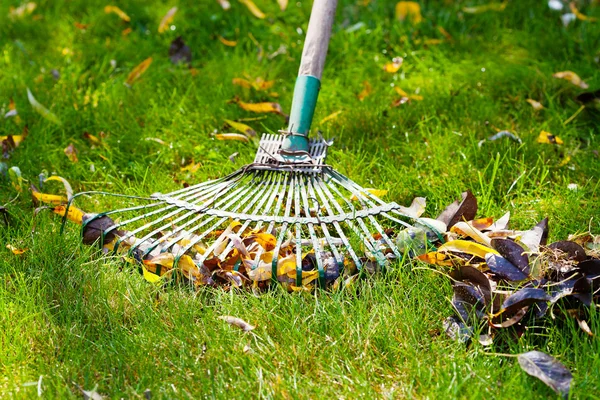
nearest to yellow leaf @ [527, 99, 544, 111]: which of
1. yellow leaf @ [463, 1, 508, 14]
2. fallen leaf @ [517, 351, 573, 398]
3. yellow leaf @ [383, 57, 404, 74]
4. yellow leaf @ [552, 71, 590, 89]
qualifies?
yellow leaf @ [552, 71, 590, 89]

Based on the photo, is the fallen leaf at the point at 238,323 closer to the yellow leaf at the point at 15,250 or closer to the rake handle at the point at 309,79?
the yellow leaf at the point at 15,250

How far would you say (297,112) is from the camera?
2.70m

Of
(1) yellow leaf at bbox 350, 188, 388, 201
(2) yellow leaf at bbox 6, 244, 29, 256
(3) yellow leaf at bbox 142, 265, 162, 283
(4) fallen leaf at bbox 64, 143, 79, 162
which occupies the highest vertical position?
(1) yellow leaf at bbox 350, 188, 388, 201

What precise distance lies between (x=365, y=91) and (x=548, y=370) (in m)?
1.87

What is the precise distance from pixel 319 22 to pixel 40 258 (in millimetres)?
1403

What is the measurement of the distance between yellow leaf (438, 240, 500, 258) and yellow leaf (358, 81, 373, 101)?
50.9 inches

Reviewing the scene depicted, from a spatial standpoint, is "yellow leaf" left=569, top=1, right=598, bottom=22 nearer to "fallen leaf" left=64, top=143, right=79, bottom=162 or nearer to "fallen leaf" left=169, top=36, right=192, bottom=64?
"fallen leaf" left=169, top=36, right=192, bottom=64

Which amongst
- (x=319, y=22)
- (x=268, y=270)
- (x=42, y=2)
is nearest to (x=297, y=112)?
(x=319, y=22)

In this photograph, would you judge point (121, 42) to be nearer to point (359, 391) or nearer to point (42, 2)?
point (42, 2)

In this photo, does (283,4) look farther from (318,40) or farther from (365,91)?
(318,40)

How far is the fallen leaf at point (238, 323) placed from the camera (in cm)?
187

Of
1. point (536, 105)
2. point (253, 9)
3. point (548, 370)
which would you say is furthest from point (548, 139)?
point (253, 9)

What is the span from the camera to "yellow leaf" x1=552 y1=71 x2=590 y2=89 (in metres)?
3.07

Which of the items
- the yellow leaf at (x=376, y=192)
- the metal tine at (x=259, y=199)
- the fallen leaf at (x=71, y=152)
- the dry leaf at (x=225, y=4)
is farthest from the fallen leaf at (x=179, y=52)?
the yellow leaf at (x=376, y=192)
